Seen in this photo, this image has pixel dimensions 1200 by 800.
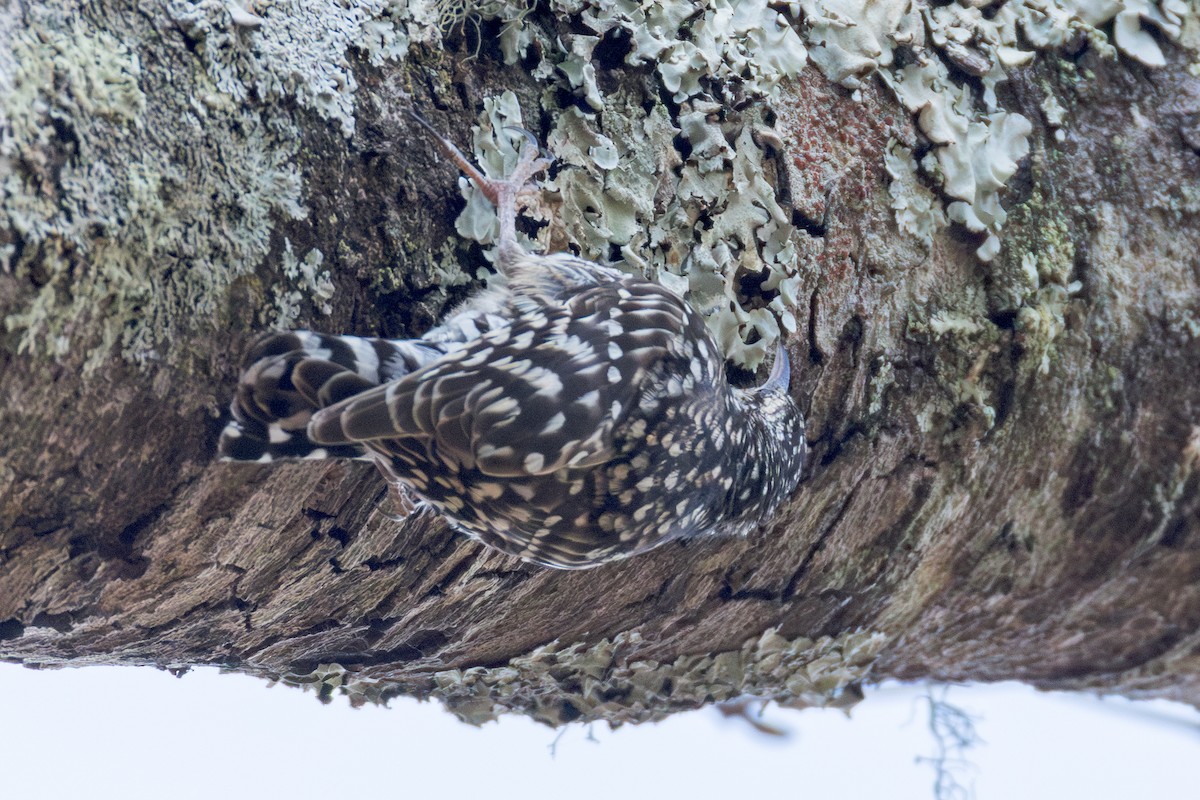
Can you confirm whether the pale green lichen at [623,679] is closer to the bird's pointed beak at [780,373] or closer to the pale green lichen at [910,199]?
the bird's pointed beak at [780,373]

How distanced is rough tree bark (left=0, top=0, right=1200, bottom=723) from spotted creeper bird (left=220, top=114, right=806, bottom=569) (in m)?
0.07

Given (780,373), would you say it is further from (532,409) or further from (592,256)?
(532,409)

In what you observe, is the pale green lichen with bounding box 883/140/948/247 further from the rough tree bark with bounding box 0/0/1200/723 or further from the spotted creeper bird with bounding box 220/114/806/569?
the spotted creeper bird with bounding box 220/114/806/569

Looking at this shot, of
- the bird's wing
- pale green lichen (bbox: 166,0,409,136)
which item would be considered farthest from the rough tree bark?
the bird's wing

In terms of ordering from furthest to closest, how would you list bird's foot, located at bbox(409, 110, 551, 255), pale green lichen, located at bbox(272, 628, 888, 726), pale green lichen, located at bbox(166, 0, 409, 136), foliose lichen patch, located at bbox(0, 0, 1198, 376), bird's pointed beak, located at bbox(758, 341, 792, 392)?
pale green lichen, located at bbox(272, 628, 888, 726), bird's pointed beak, located at bbox(758, 341, 792, 392), bird's foot, located at bbox(409, 110, 551, 255), pale green lichen, located at bbox(166, 0, 409, 136), foliose lichen patch, located at bbox(0, 0, 1198, 376)

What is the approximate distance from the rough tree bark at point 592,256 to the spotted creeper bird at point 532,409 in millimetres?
69

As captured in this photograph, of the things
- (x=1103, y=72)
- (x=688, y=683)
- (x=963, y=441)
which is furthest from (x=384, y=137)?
(x=1103, y=72)

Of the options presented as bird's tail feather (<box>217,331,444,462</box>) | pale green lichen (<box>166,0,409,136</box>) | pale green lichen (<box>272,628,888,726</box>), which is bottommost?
pale green lichen (<box>272,628,888,726</box>)

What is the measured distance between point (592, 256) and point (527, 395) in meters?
0.39

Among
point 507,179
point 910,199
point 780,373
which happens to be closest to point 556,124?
point 507,179

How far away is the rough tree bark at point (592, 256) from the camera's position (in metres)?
1.10

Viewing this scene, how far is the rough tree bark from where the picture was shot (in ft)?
3.62

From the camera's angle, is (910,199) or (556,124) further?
(910,199)

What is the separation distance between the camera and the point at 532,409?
1.28 meters
